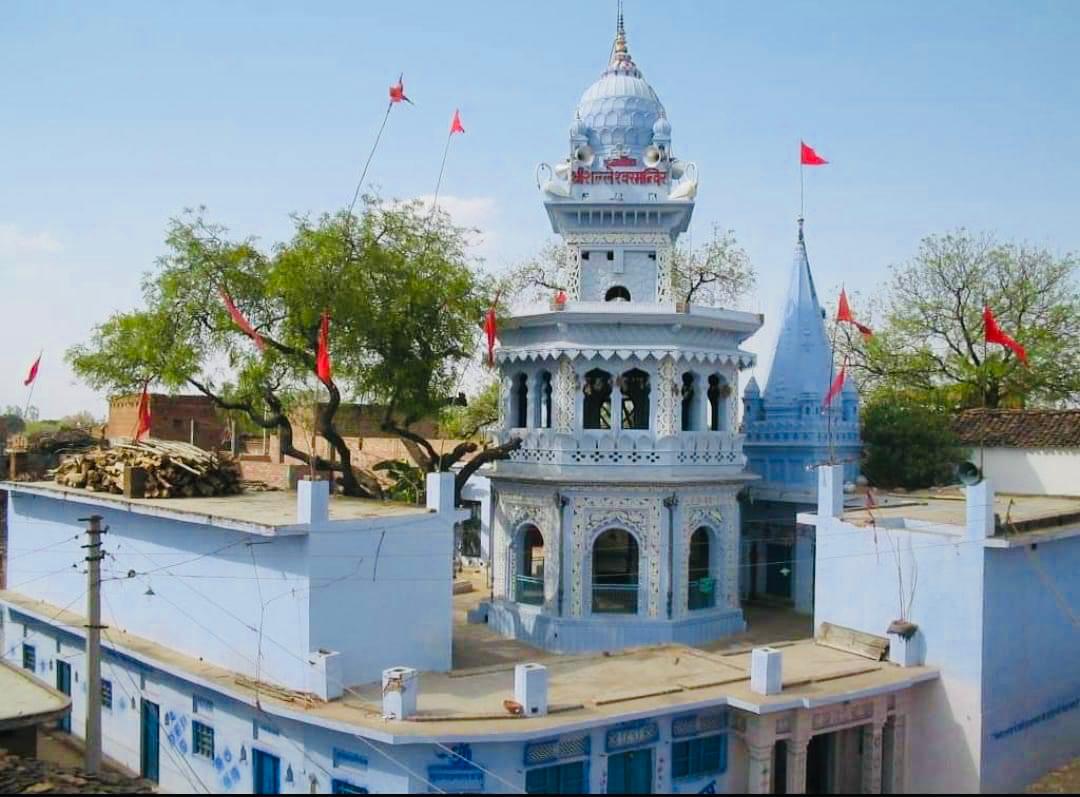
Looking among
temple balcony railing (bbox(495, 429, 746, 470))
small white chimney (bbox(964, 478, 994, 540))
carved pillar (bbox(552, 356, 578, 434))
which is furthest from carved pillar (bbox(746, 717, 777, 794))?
carved pillar (bbox(552, 356, 578, 434))

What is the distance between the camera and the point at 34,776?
10633mm

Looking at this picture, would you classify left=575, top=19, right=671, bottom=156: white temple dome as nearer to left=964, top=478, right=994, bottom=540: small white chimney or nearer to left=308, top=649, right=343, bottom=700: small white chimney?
left=964, top=478, right=994, bottom=540: small white chimney

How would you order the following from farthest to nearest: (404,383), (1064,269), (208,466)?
(1064,269) → (404,383) → (208,466)

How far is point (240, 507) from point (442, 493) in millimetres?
3386

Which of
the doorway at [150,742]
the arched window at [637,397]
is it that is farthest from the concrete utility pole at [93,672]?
the arched window at [637,397]

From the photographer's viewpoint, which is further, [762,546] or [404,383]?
[762,546]

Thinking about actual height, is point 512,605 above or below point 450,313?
below

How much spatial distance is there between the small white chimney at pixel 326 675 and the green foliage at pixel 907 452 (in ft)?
48.2

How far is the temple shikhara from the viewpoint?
1287cm

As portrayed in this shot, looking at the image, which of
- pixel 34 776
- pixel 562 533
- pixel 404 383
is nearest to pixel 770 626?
pixel 562 533

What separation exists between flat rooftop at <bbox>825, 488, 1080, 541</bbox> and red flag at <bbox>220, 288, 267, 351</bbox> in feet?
34.3

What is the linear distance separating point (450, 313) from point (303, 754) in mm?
8877

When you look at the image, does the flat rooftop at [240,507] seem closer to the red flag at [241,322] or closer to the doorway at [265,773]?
the red flag at [241,322]

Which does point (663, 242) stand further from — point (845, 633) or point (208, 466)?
point (208, 466)
